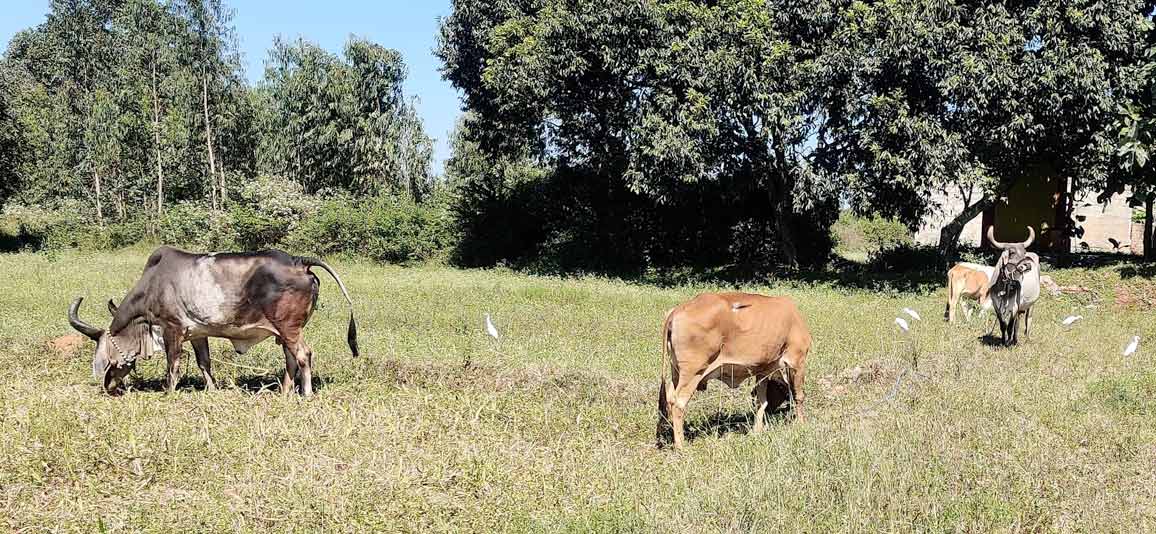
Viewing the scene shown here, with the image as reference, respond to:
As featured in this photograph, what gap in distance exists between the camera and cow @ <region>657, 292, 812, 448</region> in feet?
19.8

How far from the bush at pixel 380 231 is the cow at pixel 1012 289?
16.2m

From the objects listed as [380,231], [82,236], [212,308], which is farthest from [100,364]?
[82,236]

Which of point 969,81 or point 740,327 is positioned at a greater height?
point 969,81

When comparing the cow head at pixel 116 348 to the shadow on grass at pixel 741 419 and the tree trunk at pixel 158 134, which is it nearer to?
the shadow on grass at pixel 741 419

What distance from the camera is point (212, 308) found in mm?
7535

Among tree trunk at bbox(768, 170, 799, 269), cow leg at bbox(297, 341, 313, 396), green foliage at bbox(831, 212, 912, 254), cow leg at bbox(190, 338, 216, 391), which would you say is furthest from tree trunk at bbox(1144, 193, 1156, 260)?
cow leg at bbox(190, 338, 216, 391)

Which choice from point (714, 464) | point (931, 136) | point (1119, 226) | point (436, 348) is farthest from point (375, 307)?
point (1119, 226)

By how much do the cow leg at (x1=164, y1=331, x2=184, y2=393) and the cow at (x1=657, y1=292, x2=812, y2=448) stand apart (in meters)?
4.26

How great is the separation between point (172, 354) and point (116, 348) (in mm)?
446

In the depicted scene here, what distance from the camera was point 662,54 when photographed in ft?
53.0

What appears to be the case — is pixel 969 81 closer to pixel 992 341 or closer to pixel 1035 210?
pixel 992 341

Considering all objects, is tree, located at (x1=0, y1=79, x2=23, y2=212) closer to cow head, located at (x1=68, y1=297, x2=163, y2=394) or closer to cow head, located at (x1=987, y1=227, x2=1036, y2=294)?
cow head, located at (x1=68, y1=297, x2=163, y2=394)

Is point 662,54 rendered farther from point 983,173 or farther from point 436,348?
point 436,348

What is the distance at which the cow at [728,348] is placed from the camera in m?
6.02
